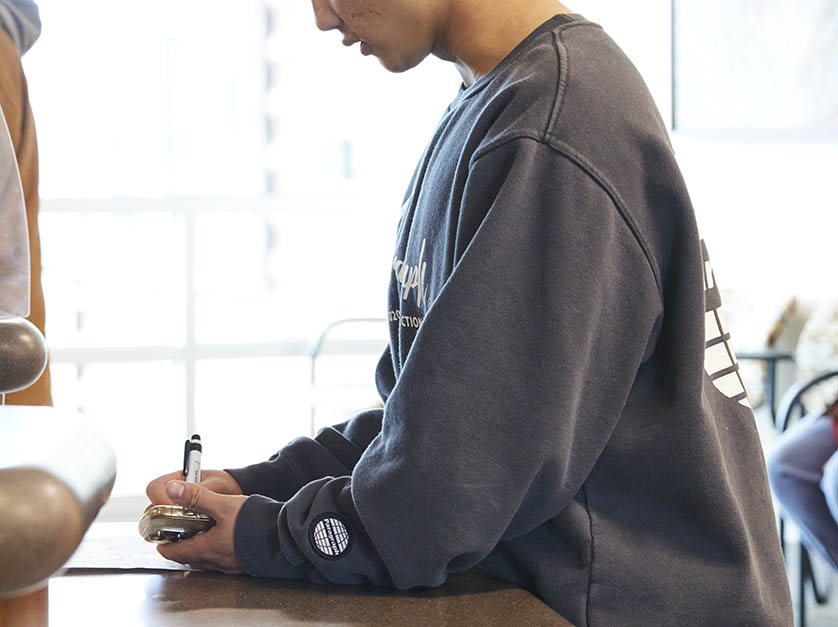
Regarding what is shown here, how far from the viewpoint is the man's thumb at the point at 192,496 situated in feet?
2.66

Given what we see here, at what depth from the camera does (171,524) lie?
0.81 m

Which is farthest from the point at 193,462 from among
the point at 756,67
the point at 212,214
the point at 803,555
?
the point at 756,67

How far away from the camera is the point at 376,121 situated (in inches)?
153

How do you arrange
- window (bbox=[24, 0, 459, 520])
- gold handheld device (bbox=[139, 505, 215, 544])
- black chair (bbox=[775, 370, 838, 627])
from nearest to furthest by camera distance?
gold handheld device (bbox=[139, 505, 215, 544])
black chair (bbox=[775, 370, 838, 627])
window (bbox=[24, 0, 459, 520])

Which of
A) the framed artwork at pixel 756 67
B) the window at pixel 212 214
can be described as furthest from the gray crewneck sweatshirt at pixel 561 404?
the framed artwork at pixel 756 67

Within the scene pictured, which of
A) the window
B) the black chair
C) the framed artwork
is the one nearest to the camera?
the black chair

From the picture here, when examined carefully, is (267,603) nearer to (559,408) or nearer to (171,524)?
(171,524)

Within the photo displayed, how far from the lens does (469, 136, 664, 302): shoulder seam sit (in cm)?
72

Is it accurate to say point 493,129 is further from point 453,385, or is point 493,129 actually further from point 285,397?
point 285,397

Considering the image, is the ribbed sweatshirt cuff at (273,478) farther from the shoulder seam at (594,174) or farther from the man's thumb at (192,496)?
the shoulder seam at (594,174)

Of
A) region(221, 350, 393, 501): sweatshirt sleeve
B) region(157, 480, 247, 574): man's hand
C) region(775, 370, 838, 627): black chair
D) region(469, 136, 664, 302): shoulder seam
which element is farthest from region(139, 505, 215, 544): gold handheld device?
region(775, 370, 838, 627): black chair

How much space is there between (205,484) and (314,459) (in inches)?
4.4

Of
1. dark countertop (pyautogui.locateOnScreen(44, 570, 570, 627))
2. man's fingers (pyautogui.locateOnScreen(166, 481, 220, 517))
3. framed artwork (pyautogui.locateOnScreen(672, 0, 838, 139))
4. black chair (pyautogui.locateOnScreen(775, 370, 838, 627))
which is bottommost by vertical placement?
black chair (pyautogui.locateOnScreen(775, 370, 838, 627))

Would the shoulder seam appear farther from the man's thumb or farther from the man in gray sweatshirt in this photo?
the man's thumb
